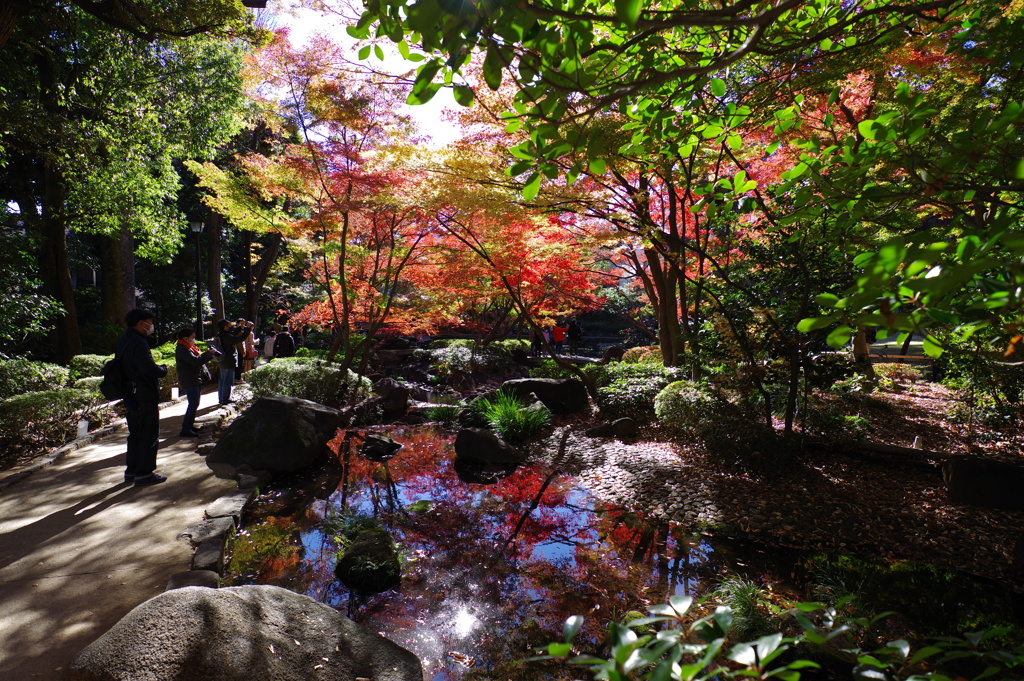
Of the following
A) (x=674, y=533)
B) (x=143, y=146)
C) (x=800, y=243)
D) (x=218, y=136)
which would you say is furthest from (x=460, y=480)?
(x=218, y=136)

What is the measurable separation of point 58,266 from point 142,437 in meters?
8.42

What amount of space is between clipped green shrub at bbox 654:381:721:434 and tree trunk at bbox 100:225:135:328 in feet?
45.4

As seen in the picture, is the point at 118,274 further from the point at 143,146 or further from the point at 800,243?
the point at 800,243

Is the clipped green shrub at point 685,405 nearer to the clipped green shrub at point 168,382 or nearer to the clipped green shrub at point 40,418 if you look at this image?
the clipped green shrub at point 40,418

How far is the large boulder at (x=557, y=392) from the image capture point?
31.2ft

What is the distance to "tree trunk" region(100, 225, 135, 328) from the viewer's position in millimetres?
13344

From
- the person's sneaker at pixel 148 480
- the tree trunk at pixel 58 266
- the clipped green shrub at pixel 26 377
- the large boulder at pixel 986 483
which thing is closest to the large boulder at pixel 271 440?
the person's sneaker at pixel 148 480

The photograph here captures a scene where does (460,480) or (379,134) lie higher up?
(379,134)

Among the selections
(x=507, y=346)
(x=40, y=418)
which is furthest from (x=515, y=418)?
(x=507, y=346)

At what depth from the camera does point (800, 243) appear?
5.67m

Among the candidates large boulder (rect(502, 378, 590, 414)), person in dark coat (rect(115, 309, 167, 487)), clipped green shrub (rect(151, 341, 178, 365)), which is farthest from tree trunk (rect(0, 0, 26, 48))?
large boulder (rect(502, 378, 590, 414))

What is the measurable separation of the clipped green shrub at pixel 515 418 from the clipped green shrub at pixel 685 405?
200 cm

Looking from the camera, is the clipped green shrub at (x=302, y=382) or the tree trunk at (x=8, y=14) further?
the clipped green shrub at (x=302, y=382)

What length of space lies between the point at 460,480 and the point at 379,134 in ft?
18.6
